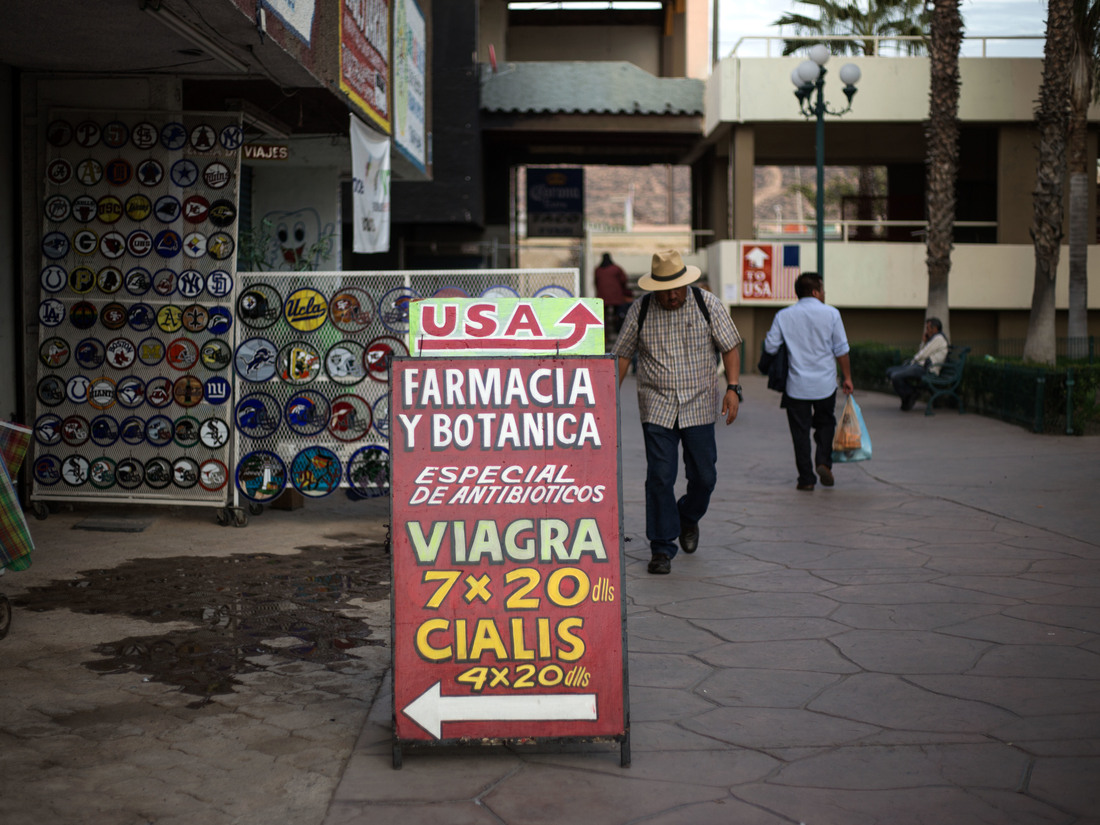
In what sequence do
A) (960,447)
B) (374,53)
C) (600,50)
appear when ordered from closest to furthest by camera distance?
(374,53), (960,447), (600,50)

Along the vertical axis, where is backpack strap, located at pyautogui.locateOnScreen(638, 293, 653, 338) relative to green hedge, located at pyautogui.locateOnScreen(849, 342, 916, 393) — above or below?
above

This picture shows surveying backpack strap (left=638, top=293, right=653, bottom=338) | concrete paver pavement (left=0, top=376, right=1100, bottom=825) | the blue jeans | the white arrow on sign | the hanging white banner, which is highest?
the hanging white banner

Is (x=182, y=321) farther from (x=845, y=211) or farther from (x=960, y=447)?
(x=845, y=211)

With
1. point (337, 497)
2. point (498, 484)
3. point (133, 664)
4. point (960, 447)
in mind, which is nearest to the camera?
point (498, 484)

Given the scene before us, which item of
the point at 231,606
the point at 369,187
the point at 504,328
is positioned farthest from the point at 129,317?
the point at 504,328

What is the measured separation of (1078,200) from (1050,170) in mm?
4066

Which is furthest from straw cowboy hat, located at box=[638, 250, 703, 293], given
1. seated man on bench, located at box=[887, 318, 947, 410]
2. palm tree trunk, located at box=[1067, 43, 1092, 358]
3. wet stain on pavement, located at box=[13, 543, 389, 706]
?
palm tree trunk, located at box=[1067, 43, 1092, 358]

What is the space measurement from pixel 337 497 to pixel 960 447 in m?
7.02

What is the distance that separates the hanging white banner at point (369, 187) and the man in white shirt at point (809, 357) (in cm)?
377

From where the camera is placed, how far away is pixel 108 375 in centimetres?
871

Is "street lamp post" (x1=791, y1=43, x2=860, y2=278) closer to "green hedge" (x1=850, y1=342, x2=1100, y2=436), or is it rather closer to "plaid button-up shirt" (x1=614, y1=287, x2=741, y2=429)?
"green hedge" (x1=850, y1=342, x2=1100, y2=436)

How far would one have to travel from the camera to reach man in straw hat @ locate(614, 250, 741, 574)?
267 inches

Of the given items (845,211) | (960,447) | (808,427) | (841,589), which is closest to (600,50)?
(845,211)

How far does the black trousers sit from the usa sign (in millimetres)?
5998
